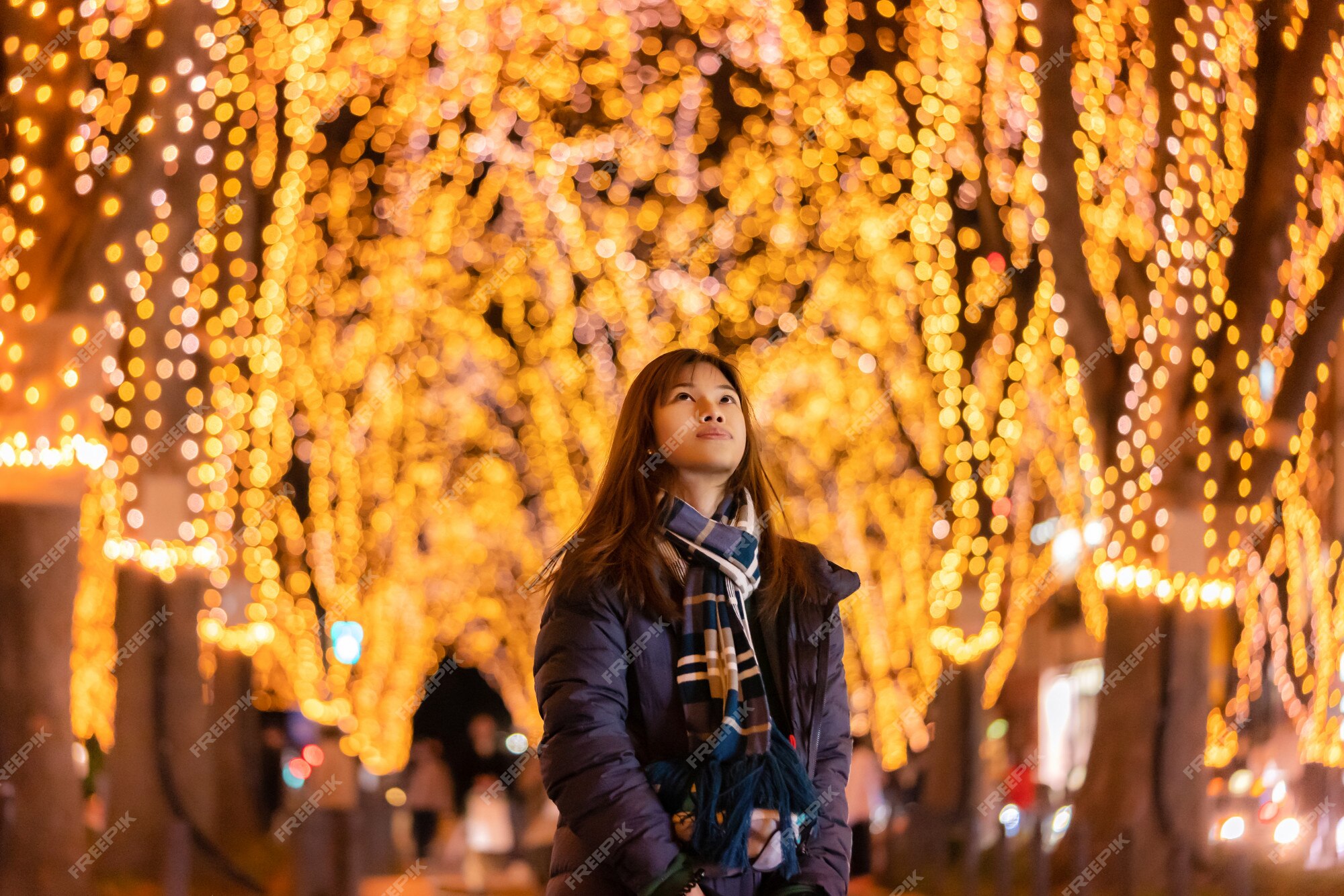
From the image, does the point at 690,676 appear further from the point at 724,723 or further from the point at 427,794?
the point at 427,794

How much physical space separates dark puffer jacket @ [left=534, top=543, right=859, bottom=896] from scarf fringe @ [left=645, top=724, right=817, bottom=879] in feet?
0.10

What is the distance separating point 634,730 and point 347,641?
39.1 ft

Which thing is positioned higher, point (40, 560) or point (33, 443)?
point (33, 443)

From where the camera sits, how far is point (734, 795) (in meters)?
2.11

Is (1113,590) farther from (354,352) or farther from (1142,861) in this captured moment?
(354,352)

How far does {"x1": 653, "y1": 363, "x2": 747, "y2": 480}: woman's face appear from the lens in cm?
234

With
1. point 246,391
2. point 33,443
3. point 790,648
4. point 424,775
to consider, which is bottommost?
point 424,775

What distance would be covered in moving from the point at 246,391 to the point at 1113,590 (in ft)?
17.5

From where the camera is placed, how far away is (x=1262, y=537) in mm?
6957

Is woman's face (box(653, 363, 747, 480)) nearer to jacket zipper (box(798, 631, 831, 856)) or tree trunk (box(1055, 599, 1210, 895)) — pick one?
jacket zipper (box(798, 631, 831, 856))

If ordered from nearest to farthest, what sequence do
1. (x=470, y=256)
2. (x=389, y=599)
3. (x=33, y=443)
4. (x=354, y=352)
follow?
1. (x=33, y=443)
2. (x=354, y=352)
3. (x=470, y=256)
4. (x=389, y=599)

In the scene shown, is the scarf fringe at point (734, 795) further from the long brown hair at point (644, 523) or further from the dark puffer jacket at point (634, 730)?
the long brown hair at point (644, 523)

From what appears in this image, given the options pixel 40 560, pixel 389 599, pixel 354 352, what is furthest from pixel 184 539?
pixel 389 599

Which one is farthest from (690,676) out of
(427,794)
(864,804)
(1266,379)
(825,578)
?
(427,794)
